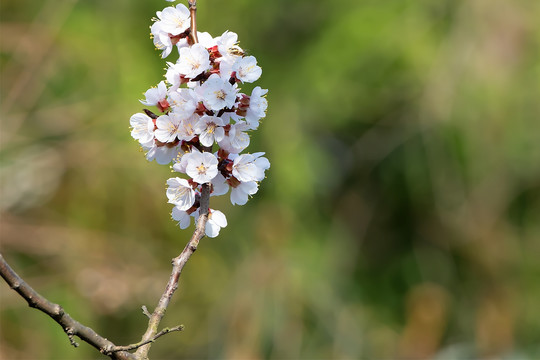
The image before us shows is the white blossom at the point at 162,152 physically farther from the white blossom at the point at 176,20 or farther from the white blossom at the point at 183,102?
the white blossom at the point at 176,20

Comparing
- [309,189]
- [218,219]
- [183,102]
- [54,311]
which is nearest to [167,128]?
[183,102]

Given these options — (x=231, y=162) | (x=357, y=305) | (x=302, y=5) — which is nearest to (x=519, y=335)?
(x=357, y=305)

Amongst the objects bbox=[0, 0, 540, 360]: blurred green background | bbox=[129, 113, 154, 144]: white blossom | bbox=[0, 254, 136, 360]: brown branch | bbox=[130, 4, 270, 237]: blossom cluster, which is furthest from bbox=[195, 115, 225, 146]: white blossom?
bbox=[0, 0, 540, 360]: blurred green background

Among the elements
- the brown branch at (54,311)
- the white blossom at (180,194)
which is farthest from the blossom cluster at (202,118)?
the brown branch at (54,311)

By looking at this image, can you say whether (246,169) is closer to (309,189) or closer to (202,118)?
(202,118)

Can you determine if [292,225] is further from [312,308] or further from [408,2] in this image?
[408,2]
